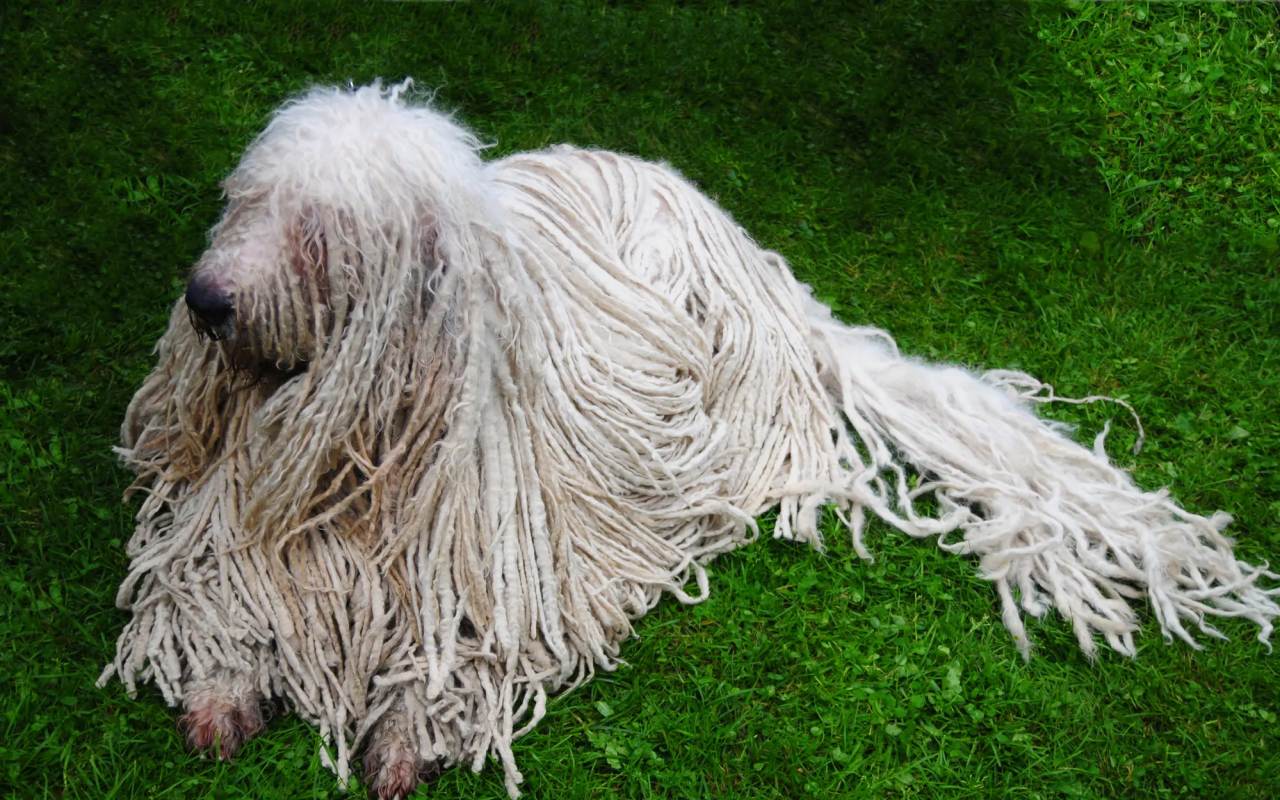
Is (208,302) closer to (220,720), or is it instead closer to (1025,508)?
(220,720)

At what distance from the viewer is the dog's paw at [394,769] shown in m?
2.45

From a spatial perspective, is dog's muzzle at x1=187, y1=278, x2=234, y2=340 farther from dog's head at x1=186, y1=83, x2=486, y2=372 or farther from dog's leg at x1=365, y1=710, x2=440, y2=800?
dog's leg at x1=365, y1=710, x2=440, y2=800

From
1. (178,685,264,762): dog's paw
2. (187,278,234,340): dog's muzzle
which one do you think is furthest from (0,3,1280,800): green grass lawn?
(187,278,234,340): dog's muzzle

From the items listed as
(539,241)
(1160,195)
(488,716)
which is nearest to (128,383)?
(539,241)

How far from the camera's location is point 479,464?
2.59 meters

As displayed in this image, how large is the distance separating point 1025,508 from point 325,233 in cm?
178

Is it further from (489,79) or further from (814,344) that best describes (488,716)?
(489,79)

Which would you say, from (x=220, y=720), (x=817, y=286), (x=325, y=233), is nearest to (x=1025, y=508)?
(x=817, y=286)

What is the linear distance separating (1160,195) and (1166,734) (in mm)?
2257

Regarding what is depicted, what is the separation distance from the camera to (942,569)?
10.3ft

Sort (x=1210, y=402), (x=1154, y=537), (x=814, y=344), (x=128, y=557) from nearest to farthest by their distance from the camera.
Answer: (x=128, y=557), (x=1154, y=537), (x=814, y=344), (x=1210, y=402)

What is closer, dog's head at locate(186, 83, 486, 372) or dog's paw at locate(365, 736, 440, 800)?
dog's head at locate(186, 83, 486, 372)

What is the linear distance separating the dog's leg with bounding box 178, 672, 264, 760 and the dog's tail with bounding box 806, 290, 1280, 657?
4.71 feet

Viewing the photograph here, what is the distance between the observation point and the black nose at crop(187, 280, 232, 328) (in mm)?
2271
